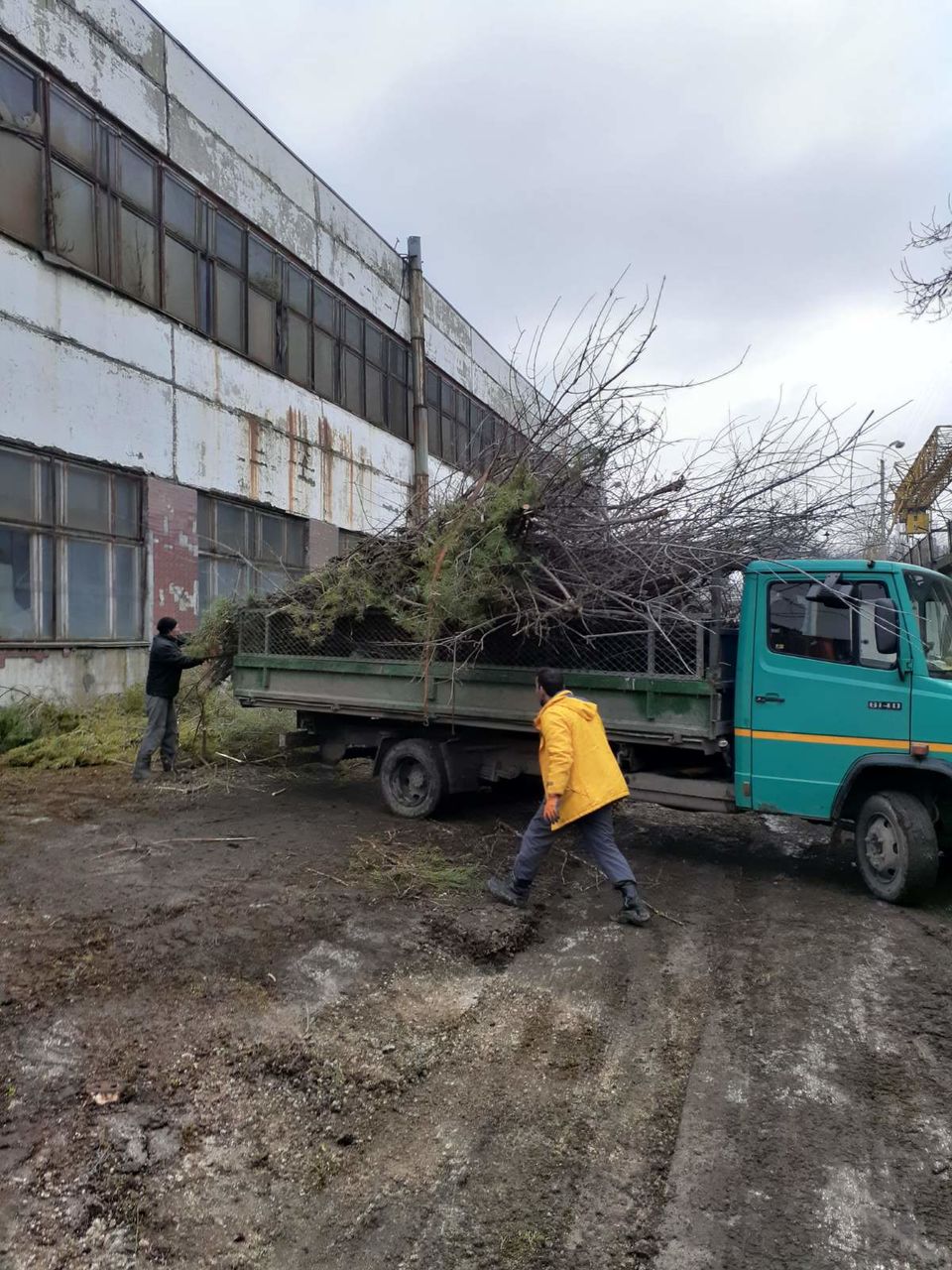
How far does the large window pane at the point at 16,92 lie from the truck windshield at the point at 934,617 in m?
11.5

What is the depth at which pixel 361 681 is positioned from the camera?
7914 millimetres

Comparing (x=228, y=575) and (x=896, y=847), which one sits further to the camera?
(x=228, y=575)

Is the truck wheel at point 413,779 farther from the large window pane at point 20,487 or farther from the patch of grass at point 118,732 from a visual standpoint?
the large window pane at point 20,487

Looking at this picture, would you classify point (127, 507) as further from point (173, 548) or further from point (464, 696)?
point (464, 696)

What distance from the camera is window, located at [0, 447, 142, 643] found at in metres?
11.0

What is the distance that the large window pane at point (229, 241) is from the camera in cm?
1476

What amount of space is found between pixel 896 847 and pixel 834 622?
4.81 ft

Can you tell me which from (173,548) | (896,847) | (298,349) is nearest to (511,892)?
(896,847)

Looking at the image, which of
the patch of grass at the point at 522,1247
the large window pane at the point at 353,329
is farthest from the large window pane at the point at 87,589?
the patch of grass at the point at 522,1247

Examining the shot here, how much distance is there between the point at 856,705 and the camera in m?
5.71

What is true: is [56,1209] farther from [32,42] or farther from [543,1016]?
[32,42]

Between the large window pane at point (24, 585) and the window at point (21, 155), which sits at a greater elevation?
the window at point (21, 155)

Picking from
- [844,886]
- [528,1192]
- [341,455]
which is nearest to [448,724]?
[844,886]

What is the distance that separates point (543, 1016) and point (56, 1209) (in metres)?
2.09
